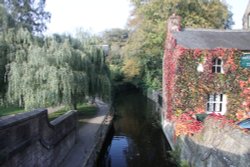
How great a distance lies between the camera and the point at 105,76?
70.9ft

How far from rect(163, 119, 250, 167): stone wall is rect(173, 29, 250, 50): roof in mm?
6993

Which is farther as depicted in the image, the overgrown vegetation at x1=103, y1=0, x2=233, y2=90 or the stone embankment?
the overgrown vegetation at x1=103, y1=0, x2=233, y2=90

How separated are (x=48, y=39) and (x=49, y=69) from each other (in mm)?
2734

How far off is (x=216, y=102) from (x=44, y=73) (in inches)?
406

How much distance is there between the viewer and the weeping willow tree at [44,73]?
53.3 feet

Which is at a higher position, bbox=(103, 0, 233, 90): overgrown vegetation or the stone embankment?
bbox=(103, 0, 233, 90): overgrown vegetation

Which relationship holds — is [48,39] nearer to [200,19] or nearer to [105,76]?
[105,76]

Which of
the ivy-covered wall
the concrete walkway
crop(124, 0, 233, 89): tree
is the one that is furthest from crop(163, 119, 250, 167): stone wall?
crop(124, 0, 233, 89): tree

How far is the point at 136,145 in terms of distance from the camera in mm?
17625

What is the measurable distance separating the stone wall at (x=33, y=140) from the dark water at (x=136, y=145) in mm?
2831

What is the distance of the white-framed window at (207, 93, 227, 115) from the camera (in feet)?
58.6

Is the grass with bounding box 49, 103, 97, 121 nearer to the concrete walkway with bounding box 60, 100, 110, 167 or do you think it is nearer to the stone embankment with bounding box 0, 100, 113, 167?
the concrete walkway with bounding box 60, 100, 110, 167

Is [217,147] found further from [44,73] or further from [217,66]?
[44,73]

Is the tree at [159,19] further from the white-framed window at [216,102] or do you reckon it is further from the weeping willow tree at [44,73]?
the weeping willow tree at [44,73]
